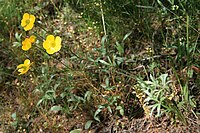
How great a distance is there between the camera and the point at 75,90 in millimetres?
2428

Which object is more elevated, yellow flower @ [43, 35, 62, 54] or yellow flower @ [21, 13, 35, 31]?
yellow flower @ [21, 13, 35, 31]

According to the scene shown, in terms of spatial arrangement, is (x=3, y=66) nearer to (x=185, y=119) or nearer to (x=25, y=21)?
(x=25, y=21)

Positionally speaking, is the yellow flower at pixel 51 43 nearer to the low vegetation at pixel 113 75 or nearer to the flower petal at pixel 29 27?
the low vegetation at pixel 113 75

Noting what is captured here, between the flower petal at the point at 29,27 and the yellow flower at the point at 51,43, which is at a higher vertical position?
the flower petal at the point at 29,27

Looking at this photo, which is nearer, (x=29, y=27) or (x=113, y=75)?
(x=29, y=27)

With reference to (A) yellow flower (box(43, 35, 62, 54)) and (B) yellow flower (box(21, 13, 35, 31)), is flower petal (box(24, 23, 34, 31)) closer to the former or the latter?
(B) yellow flower (box(21, 13, 35, 31))

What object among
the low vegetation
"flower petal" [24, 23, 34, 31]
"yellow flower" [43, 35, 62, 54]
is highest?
"flower petal" [24, 23, 34, 31]

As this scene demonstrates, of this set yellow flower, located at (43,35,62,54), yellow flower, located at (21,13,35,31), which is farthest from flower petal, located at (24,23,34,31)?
yellow flower, located at (43,35,62,54)

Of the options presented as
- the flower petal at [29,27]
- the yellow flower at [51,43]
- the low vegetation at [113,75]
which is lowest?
the low vegetation at [113,75]

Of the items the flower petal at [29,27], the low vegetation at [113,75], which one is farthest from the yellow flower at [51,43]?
the flower petal at [29,27]

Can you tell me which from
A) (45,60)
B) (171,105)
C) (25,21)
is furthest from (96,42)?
(171,105)

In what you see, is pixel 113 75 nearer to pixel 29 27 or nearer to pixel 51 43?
pixel 51 43

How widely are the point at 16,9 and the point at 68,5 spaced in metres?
0.40

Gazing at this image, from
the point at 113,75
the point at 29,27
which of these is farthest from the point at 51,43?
the point at 113,75
